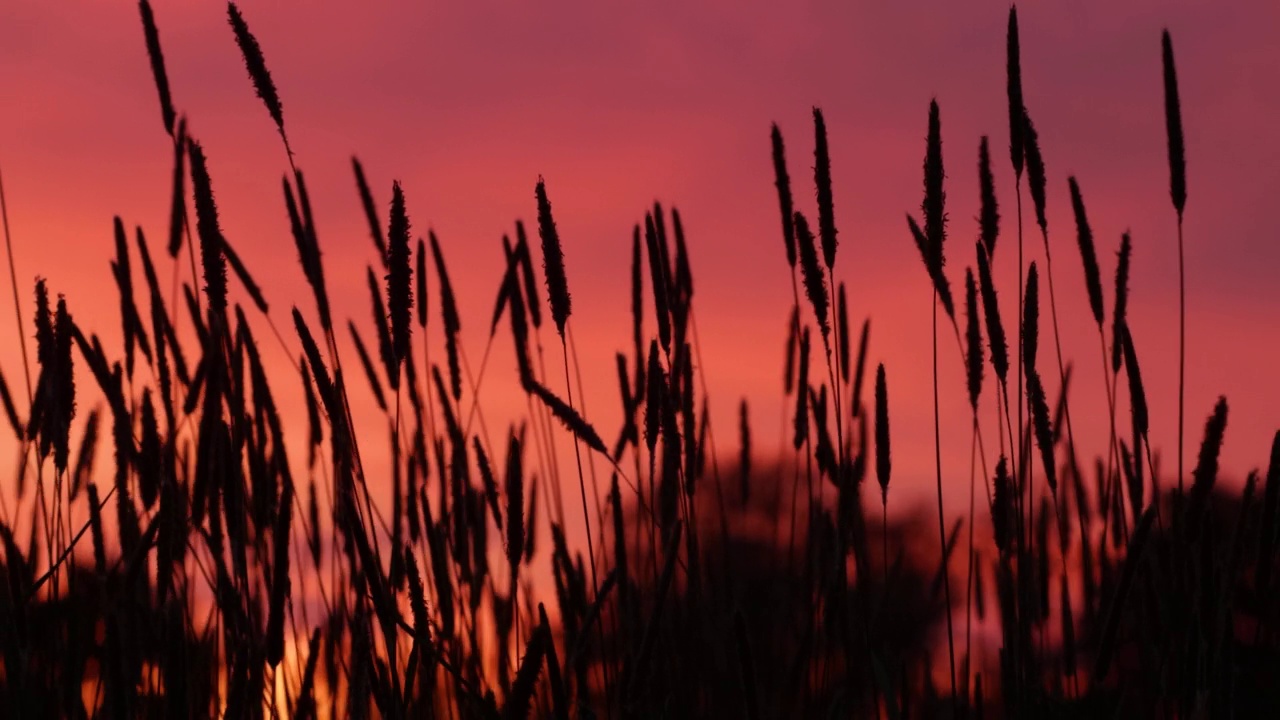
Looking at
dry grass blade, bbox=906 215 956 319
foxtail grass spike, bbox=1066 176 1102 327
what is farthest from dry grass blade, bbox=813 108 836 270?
foxtail grass spike, bbox=1066 176 1102 327

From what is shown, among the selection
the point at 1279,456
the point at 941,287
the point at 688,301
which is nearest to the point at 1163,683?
the point at 1279,456

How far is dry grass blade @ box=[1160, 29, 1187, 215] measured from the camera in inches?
71.1

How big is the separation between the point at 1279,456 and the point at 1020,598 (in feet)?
1.18

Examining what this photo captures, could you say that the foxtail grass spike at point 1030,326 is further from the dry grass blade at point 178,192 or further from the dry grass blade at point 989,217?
the dry grass blade at point 178,192

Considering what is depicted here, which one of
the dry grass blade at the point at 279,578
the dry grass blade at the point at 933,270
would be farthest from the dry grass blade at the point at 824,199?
the dry grass blade at the point at 279,578

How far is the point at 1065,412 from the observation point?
8.11ft

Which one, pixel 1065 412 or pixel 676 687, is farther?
pixel 1065 412

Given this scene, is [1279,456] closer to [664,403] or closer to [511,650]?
[664,403]

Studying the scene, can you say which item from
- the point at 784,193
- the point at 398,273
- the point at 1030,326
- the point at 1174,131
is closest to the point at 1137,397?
the point at 1030,326

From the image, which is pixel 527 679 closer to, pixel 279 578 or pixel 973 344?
pixel 279 578

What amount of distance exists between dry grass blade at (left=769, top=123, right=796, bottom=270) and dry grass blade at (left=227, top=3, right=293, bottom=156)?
758 mm

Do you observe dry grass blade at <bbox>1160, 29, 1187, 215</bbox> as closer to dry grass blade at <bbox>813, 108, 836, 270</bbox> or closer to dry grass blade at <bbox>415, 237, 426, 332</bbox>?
dry grass blade at <bbox>813, 108, 836, 270</bbox>

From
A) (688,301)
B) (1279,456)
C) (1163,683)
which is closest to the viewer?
(1279,456)

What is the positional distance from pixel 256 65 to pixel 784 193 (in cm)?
79
